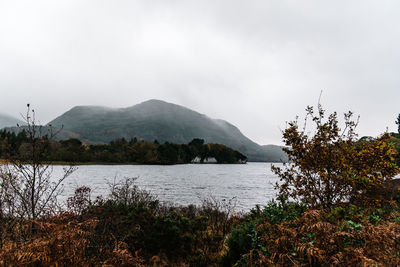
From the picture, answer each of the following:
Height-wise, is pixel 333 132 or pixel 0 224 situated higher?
pixel 333 132

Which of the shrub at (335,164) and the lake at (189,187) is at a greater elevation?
the shrub at (335,164)

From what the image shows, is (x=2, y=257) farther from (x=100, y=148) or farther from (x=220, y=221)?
(x=100, y=148)

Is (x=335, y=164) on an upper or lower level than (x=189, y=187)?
upper

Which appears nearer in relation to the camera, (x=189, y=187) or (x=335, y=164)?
(x=335, y=164)

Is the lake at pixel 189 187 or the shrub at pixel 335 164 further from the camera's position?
the lake at pixel 189 187

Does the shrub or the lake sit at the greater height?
the shrub

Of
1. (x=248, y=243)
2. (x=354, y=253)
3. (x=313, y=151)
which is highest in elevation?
(x=313, y=151)

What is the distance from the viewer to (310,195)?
310 inches

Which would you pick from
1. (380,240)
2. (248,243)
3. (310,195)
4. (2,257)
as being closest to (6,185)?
(2,257)

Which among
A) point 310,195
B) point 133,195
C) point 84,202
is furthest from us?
point 133,195

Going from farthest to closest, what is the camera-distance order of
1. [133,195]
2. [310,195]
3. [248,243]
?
[133,195] → [310,195] → [248,243]

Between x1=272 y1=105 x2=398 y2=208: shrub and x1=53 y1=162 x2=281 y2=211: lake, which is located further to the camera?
x1=53 y1=162 x2=281 y2=211: lake

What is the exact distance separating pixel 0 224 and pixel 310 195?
919 cm

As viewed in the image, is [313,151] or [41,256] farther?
[313,151]
